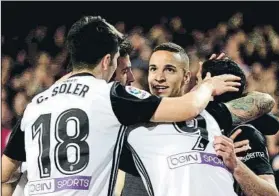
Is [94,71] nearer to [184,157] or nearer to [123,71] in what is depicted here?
[184,157]

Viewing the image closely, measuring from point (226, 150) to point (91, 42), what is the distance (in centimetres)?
88

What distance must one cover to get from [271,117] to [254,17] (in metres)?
5.24

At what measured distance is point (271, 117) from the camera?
3.63 meters

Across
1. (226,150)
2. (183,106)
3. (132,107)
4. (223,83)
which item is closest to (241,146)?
(226,150)

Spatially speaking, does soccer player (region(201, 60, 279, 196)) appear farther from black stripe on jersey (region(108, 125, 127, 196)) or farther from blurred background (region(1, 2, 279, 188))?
blurred background (region(1, 2, 279, 188))

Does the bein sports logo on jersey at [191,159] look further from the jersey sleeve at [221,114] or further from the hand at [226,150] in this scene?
the jersey sleeve at [221,114]

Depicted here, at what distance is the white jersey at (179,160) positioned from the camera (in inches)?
116

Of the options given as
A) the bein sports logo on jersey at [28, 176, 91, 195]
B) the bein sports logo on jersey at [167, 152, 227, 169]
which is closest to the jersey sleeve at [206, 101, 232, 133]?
the bein sports logo on jersey at [167, 152, 227, 169]

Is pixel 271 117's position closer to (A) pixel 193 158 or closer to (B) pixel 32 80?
(A) pixel 193 158

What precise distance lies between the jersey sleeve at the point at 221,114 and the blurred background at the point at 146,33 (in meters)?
4.28

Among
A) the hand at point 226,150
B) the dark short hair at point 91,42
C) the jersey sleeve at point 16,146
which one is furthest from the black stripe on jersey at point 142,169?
the jersey sleeve at point 16,146

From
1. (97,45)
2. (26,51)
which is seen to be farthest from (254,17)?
(97,45)

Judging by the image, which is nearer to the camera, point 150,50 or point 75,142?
point 75,142

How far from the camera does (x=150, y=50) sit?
7.72 m
